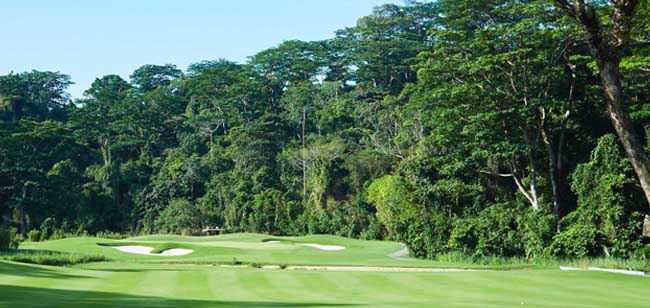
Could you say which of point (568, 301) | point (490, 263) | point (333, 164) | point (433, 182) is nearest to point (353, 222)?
point (333, 164)

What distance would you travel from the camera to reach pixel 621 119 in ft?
→ 20.7

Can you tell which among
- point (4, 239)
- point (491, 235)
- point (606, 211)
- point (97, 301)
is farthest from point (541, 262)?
point (4, 239)

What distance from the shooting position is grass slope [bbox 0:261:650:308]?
10609 mm

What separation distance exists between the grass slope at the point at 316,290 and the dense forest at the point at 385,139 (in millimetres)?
3131

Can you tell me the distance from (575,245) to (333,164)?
28288mm

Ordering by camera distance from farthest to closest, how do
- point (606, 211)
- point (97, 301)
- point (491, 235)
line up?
1. point (491, 235)
2. point (606, 211)
3. point (97, 301)

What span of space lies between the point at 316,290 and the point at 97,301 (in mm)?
4756

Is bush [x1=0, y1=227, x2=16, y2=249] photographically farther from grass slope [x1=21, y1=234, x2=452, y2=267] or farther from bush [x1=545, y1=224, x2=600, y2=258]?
bush [x1=545, y1=224, x2=600, y2=258]

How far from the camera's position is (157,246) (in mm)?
34375

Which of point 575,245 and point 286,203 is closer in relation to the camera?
point 575,245

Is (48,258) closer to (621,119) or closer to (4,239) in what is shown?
(4,239)

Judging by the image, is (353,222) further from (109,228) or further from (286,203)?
(109,228)

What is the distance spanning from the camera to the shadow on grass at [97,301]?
9.64 meters

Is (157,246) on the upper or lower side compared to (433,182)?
lower
